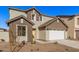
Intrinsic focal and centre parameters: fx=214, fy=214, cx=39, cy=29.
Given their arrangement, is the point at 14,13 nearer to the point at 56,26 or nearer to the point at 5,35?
the point at 5,35

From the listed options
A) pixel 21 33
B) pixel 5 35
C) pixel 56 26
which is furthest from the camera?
pixel 56 26

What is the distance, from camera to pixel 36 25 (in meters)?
9.27

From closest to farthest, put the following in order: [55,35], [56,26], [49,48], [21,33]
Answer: [49,48]
[21,33]
[56,26]
[55,35]

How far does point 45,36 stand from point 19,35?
1138 mm

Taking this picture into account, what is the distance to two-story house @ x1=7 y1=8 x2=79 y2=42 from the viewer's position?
918 cm

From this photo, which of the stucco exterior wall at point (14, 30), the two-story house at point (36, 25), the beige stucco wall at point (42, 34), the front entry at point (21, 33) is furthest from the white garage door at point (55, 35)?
the front entry at point (21, 33)

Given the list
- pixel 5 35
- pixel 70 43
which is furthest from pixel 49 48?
pixel 5 35

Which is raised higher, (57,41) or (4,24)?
(4,24)

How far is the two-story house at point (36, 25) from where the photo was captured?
9180 mm

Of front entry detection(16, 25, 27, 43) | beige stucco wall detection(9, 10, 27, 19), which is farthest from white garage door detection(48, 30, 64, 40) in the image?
beige stucco wall detection(9, 10, 27, 19)

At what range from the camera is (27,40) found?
365 inches

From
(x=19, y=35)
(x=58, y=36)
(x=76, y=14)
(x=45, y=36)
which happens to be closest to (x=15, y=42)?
(x=19, y=35)

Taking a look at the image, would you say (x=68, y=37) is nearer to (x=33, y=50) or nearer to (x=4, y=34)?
(x=33, y=50)

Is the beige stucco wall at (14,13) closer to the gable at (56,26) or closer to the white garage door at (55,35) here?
the gable at (56,26)
